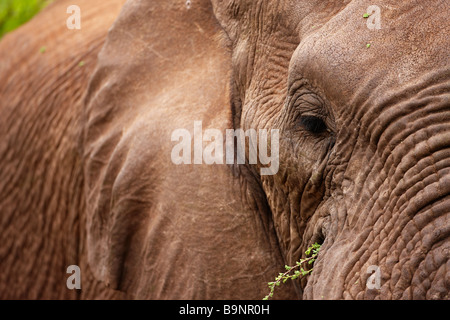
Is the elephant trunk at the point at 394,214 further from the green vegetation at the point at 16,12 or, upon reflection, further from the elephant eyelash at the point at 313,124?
the green vegetation at the point at 16,12

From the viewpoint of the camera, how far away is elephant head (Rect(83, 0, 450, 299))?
214 centimetres

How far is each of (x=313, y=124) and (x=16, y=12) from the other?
15.7 feet

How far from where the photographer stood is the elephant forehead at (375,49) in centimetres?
216

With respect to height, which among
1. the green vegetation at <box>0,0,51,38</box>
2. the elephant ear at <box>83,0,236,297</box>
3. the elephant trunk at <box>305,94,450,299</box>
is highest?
the green vegetation at <box>0,0,51,38</box>

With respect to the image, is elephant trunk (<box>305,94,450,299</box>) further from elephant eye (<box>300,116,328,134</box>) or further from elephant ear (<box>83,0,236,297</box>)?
elephant ear (<box>83,0,236,297</box>)

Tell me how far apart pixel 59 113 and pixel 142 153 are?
1582 mm

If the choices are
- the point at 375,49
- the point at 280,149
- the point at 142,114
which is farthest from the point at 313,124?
the point at 142,114

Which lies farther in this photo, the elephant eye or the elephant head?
the elephant eye

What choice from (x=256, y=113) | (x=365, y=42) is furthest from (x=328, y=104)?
(x=256, y=113)

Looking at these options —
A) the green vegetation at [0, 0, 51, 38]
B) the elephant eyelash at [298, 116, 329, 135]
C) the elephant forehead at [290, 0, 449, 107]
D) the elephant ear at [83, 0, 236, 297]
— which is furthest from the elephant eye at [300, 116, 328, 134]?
the green vegetation at [0, 0, 51, 38]

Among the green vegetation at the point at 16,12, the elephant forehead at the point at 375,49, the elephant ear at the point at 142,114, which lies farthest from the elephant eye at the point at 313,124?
the green vegetation at the point at 16,12

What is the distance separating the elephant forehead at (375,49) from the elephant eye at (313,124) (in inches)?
4.5

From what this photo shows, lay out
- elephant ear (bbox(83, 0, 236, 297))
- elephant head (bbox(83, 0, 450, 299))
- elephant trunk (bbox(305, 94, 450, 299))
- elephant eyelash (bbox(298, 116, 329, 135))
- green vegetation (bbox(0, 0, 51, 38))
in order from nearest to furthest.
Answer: elephant trunk (bbox(305, 94, 450, 299))
elephant head (bbox(83, 0, 450, 299))
elephant eyelash (bbox(298, 116, 329, 135))
elephant ear (bbox(83, 0, 236, 297))
green vegetation (bbox(0, 0, 51, 38))

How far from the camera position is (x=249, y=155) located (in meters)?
2.90
